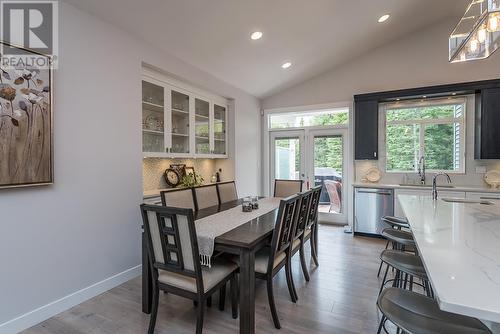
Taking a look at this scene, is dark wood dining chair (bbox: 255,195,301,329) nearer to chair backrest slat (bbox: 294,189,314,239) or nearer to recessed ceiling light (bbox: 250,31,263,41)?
chair backrest slat (bbox: 294,189,314,239)

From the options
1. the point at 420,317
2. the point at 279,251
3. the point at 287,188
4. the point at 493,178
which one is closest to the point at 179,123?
the point at 287,188

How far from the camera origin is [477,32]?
2.27 m

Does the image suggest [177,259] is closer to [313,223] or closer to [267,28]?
[313,223]

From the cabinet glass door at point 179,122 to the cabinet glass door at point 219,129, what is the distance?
2.42 feet

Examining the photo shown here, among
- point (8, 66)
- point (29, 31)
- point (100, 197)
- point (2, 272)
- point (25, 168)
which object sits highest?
point (29, 31)

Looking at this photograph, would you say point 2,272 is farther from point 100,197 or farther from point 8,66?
point 8,66

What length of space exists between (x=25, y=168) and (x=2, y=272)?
0.80m

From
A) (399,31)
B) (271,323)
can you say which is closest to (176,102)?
(271,323)

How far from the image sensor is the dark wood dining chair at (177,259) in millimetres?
1772

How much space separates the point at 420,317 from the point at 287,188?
9.56ft

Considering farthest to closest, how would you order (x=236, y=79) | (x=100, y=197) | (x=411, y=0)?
(x=236, y=79), (x=411, y=0), (x=100, y=197)

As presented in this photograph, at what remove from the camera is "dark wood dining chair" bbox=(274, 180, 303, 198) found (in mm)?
4012

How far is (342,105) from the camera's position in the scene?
5133 mm

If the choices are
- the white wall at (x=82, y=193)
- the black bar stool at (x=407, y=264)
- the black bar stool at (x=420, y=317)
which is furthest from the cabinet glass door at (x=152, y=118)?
the black bar stool at (x=420, y=317)
